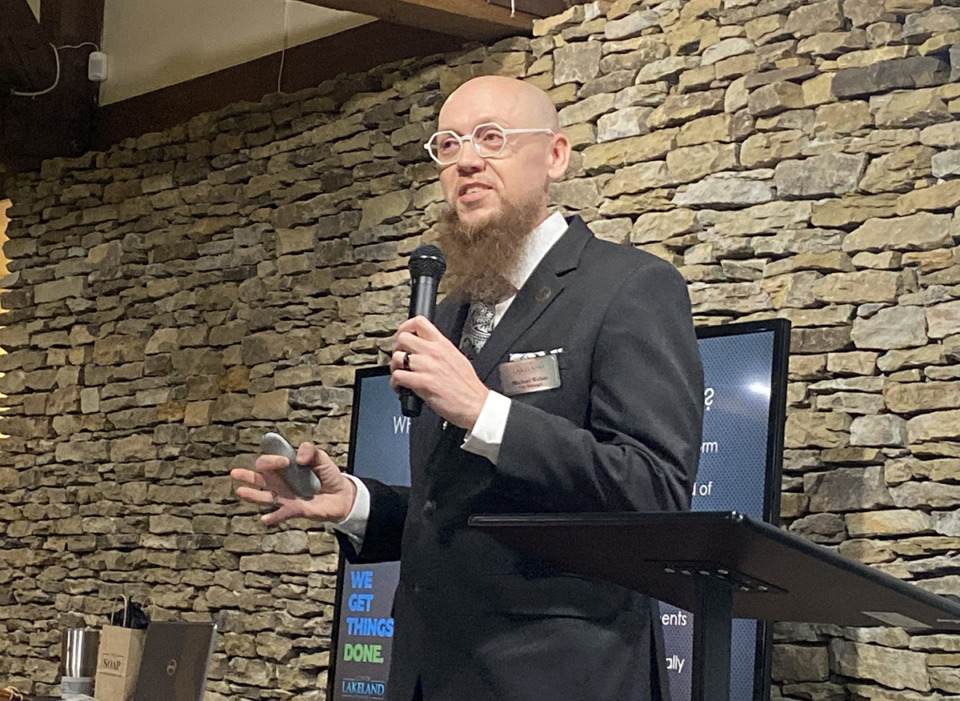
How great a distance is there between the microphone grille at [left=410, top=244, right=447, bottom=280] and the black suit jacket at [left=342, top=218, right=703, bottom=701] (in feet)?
0.42

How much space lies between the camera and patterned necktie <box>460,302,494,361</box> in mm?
1863

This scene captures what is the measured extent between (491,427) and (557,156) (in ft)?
2.04

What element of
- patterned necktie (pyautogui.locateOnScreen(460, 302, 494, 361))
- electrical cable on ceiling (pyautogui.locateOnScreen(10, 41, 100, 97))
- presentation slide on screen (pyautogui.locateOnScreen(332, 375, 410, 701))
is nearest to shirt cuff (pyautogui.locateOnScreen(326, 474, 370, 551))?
patterned necktie (pyautogui.locateOnScreen(460, 302, 494, 361))

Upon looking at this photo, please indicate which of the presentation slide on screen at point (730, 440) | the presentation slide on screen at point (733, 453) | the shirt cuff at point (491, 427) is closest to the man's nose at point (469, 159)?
the shirt cuff at point (491, 427)

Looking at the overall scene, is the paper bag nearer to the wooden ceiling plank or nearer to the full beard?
the full beard

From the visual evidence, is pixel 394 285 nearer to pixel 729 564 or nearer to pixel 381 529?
pixel 381 529

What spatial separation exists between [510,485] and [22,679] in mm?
4488

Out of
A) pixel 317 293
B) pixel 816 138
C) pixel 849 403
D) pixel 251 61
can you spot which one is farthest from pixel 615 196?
pixel 251 61

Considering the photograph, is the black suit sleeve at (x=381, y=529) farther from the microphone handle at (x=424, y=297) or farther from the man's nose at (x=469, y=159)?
the man's nose at (x=469, y=159)

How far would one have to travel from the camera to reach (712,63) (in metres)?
3.75

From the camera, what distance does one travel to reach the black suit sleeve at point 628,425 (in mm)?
1562

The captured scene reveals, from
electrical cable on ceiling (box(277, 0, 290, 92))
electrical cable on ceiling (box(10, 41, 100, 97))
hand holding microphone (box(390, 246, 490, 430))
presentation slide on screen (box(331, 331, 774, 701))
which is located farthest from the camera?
electrical cable on ceiling (box(10, 41, 100, 97))

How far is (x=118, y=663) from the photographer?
139 inches

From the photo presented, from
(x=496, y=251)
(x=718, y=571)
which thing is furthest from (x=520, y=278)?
(x=718, y=571)
